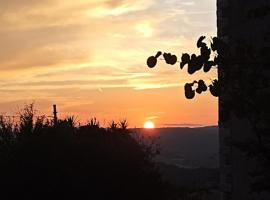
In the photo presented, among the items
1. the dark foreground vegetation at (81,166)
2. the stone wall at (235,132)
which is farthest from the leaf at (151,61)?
the dark foreground vegetation at (81,166)

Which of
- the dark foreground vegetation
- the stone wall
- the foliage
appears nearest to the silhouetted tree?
the foliage

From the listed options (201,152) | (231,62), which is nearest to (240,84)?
(231,62)

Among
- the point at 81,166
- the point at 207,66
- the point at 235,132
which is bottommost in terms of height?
the point at 81,166

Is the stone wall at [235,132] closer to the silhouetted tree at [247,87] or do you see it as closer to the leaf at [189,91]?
the silhouetted tree at [247,87]

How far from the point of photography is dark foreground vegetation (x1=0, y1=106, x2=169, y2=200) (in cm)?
→ 1133

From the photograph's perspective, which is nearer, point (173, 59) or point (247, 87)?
point (173, 59)

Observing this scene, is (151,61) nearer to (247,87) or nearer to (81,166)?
(247,87)

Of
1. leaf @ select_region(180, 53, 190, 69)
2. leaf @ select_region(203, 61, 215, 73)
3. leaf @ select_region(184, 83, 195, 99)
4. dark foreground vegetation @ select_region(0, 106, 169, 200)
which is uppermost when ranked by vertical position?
leaf @ select_region(180, 53, 190, 69)

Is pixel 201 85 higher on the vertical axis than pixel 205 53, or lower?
lower

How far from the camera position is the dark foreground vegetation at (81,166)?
1133cm

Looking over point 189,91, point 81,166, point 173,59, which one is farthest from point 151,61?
point 81,166

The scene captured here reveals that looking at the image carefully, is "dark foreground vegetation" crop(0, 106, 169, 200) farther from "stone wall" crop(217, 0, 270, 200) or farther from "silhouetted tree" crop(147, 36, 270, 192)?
"silhouetted tree" crop(147, 36, 270, 192)

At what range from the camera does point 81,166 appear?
1158 centimetres

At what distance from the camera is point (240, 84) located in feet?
11.1
